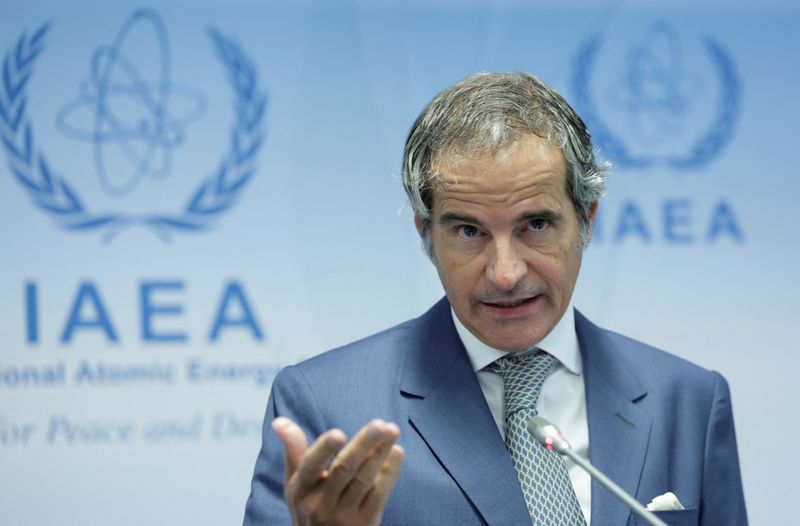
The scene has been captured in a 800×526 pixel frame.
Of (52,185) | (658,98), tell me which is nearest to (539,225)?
(658,98)

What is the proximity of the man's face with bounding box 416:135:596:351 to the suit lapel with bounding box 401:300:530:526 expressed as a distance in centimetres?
11

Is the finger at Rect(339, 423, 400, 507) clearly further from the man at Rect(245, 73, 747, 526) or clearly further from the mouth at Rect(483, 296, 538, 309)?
the mouth at Rect(483, 296, 538, 309)

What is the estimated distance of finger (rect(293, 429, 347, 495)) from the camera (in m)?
1.45

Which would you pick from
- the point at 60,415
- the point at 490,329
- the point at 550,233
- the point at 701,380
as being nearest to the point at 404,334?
the point at 490,329

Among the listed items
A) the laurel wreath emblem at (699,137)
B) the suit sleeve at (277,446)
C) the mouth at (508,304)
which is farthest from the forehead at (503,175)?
the laurel wreath emblem at (699,137)

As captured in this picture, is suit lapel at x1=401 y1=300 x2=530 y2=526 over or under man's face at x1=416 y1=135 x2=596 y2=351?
under

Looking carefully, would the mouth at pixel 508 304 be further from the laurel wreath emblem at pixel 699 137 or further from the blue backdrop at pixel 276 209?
the laurel wreath emblem at pixel 699 137

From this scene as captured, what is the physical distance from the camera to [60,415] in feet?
10.7

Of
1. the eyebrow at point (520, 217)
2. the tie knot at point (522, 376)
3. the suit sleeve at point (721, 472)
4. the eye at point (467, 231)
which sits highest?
the eyebrow at point (520, 217)

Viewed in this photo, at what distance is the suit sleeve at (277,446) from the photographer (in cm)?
198

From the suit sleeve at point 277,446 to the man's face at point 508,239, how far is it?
0.37 metres

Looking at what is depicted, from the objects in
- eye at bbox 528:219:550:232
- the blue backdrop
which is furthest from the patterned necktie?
the blue backdrop

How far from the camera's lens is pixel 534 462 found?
2.01 m

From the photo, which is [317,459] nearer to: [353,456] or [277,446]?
[353,456]
